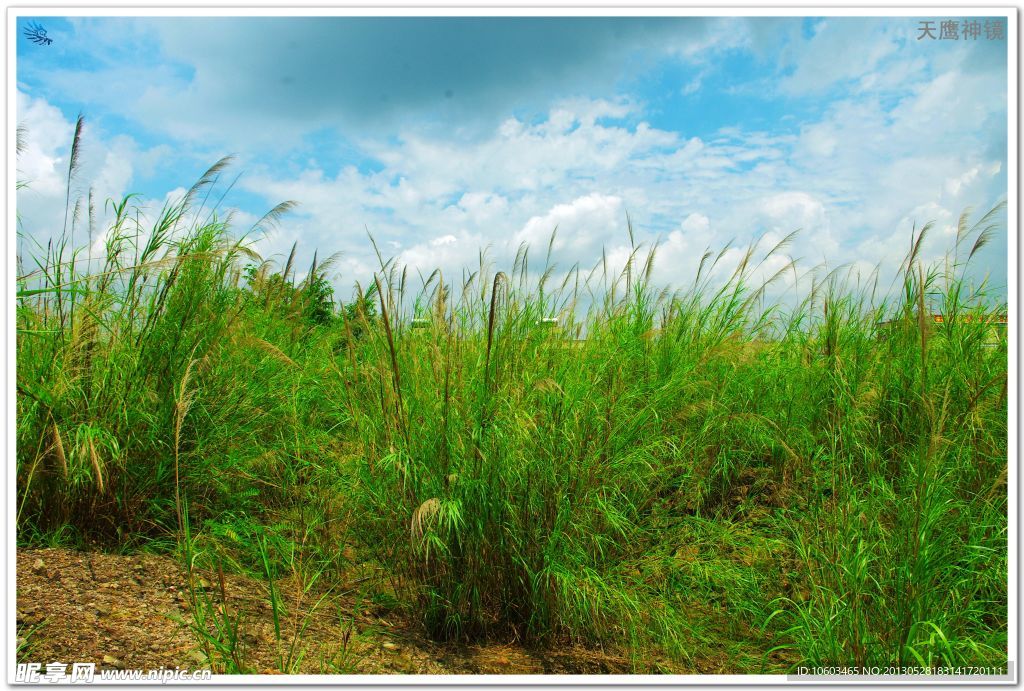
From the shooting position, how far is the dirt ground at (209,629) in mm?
2037

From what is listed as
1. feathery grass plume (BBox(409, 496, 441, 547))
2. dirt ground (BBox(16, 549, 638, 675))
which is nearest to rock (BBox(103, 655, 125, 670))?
dirt ground (BBox(16, 549, 638, 675))

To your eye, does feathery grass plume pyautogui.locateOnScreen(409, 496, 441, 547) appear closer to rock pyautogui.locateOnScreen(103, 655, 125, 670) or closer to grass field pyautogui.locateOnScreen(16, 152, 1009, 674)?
grass field pyautogui.locateOnScreen(16, 152, 1009, 674)

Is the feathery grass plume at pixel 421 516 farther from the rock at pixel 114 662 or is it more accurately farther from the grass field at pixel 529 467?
the rock at pixel 114 662

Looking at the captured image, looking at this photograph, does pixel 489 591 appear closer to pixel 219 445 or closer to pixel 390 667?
pixel 390 667

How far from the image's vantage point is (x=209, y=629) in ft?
7.13

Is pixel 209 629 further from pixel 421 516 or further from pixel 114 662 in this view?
pixel 421 516

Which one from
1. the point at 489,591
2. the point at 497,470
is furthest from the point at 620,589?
the point at 497,470

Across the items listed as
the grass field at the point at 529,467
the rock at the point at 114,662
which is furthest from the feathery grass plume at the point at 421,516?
the rock at the point at 114,662

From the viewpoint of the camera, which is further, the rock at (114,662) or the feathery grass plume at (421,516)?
the rock at (114,662)

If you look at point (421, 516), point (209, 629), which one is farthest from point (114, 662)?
point (421, 516)

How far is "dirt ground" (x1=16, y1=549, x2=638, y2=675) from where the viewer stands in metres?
2.04

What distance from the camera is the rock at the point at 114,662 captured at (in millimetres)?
2008

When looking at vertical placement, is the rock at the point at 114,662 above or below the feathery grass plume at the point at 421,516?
below

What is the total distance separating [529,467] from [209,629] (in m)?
1.20
